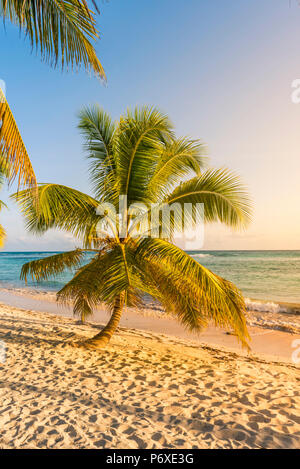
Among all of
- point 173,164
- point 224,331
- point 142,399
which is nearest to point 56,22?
point 173,164

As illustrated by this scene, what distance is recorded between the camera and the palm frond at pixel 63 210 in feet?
16.4

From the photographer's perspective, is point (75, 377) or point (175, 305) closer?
point (75, 377)

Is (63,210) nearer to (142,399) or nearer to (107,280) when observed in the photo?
(107,280)

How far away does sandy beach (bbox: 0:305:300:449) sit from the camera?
120 inches

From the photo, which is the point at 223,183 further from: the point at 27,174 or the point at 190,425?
the point at 190,425

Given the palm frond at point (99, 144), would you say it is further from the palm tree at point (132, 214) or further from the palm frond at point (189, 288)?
→ the palm frond at point (189, 288)

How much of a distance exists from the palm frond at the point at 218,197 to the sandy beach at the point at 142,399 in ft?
9.46

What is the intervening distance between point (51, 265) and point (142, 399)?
3199mm

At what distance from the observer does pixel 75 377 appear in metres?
4.63

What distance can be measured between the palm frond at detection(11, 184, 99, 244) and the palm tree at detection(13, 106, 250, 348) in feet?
0.06

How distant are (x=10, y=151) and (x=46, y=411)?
3.19 m

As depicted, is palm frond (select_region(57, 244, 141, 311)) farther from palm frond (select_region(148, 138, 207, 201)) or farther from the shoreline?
the shoreline
